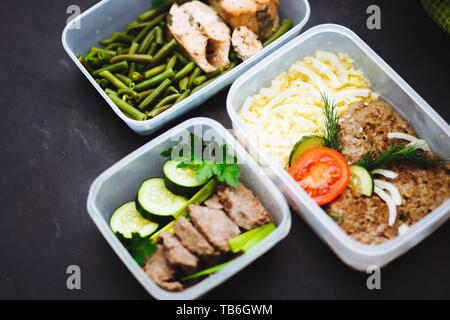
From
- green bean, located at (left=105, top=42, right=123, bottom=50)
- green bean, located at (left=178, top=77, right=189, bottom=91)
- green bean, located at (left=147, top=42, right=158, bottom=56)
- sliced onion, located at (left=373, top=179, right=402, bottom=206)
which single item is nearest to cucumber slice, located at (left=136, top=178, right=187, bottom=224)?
green bean, located at (left=178, top=77, right=189, bottom=91)

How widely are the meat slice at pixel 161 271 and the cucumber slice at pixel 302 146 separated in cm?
85

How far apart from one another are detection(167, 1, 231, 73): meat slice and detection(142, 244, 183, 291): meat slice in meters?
1.17

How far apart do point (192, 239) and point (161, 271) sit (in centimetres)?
22

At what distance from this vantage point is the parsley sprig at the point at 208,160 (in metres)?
2.35

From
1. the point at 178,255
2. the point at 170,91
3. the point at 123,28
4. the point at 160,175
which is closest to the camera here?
the point at 178,255

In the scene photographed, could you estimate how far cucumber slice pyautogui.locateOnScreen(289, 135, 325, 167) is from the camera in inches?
98.4

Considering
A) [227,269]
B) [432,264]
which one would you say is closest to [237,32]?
[227,269]

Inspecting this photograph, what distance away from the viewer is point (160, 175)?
262 cm

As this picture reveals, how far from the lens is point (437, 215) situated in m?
2.24

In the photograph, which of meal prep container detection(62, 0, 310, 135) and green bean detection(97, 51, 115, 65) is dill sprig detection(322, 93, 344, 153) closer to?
meal prep container detection(62, 0, 310, 135)

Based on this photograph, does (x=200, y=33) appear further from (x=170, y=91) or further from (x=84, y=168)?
(x=84, y=168)

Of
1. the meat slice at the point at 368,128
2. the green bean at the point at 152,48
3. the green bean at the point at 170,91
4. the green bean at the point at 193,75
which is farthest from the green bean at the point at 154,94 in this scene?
the meat slice at the point at 368,128

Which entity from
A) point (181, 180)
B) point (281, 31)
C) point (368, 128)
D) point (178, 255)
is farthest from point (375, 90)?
point (178, 255)

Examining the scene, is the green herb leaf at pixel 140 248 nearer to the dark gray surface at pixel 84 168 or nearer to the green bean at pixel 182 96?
the dark gray surface at pixel 84 168
